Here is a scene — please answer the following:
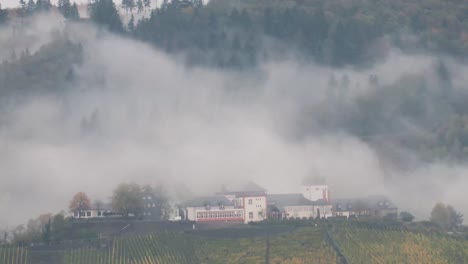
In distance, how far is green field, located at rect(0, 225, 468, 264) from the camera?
80.2 metres

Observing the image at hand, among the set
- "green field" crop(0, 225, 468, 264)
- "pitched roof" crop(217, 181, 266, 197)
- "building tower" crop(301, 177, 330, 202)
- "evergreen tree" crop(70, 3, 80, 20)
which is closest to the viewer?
"green field" crop(0, 225, 468, 264)

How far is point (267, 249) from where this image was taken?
8294cm

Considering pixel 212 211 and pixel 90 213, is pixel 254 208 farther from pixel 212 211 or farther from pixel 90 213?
pixel 90 213

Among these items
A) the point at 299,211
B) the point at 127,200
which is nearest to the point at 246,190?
the point at 299,211

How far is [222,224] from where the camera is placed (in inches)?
3548

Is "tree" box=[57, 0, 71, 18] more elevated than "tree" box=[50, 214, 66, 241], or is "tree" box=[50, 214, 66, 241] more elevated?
"tree" box=[57, 0, 71, 18]

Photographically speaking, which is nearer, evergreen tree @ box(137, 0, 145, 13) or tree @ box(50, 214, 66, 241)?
tree @ box(50, 214, 66, 241)

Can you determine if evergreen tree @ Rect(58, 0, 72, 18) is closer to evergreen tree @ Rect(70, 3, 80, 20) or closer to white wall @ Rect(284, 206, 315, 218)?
evergreen tree @ Rect(70, 3, 80, 20)

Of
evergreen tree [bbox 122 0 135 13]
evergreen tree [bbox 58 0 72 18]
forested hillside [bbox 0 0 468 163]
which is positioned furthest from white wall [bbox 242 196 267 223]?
evergreen tree [bbox 122 0 135 13]

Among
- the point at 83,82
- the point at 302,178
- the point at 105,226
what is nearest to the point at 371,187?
the point at 302,178

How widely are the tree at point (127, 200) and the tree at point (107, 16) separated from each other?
147 feet

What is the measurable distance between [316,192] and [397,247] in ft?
50.0

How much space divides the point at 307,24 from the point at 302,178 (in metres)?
36.0

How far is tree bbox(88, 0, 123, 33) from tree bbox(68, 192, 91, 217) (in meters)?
43.4
